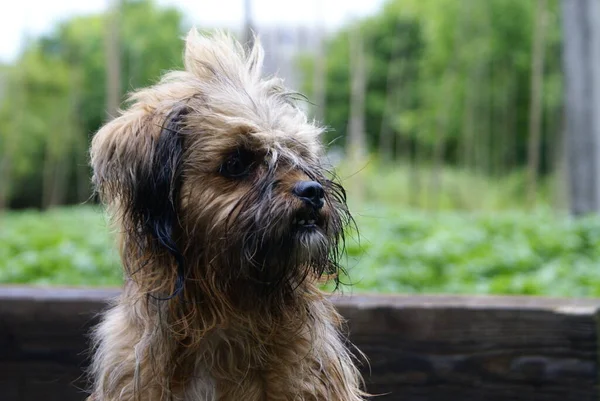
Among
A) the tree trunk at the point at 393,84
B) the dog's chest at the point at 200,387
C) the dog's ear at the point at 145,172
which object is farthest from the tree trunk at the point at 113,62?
the tree trunk at the point at 393,84

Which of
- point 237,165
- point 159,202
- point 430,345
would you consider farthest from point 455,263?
point 159,202

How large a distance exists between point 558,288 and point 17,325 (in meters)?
3.73

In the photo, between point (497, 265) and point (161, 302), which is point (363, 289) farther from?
point (161, 302)

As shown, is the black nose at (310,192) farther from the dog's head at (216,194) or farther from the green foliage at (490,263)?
the green foliage at (490,263)

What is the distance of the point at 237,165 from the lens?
266 centimetres

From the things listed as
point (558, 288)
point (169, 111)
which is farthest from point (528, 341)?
point (558, 288)

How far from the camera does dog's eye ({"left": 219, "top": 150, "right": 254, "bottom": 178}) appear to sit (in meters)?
2.64

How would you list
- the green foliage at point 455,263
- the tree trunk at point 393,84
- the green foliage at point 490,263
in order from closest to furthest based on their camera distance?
the green foliage at point 490,263 < the green foliage at point 455,263 < the tree trunk at point 393,84

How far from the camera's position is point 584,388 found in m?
3.00

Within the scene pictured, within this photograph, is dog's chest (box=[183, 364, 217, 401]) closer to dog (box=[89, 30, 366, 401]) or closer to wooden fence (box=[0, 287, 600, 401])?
dog (box=[89, 30, 366, 401])

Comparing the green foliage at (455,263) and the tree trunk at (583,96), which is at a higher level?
the tree trunk at (583,96)

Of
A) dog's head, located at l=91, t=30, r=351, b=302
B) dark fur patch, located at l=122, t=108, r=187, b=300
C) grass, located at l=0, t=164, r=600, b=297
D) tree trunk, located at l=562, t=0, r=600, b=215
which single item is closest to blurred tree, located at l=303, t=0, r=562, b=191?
tree trunk, located at l=562, t=0, r=600, b=215

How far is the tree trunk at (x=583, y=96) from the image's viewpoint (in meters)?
10.0

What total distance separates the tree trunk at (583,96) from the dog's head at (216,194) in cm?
817
